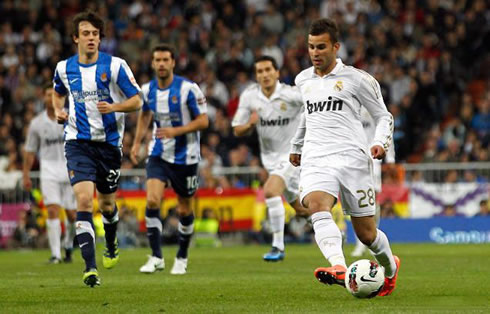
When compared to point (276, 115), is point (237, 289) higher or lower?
lower

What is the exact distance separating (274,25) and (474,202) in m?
8.43

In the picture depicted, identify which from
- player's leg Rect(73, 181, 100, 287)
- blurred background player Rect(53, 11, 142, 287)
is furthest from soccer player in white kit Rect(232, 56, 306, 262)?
player's leg Rect(73, 181, 100, 287)

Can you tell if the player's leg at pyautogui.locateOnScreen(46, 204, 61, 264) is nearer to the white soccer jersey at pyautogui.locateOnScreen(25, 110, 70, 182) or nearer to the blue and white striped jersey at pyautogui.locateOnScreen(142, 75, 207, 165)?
the white soccer jersey at pyautogui.locateOnScreen(25, 110, 70, 182)

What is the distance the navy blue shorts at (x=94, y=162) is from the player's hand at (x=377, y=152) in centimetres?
352

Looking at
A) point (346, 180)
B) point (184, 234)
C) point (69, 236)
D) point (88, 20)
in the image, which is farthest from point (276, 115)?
point (346, 180)

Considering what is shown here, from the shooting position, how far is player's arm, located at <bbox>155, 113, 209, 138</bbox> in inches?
516

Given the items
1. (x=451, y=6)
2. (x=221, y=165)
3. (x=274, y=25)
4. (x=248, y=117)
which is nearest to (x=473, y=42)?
(x=451, y=6)

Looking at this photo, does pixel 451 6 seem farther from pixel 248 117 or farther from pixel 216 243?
pixel 248 117

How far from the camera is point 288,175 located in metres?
15.5

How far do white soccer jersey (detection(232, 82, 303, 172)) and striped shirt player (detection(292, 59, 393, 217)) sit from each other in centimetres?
610

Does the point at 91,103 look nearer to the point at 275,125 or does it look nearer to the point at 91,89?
the point at 91,89

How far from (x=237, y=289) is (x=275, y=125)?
567 cm

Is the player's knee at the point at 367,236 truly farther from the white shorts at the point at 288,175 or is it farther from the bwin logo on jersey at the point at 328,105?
the white shorts at the point at 288,175

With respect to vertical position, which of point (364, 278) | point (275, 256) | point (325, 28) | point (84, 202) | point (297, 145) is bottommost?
point (275, 256)
